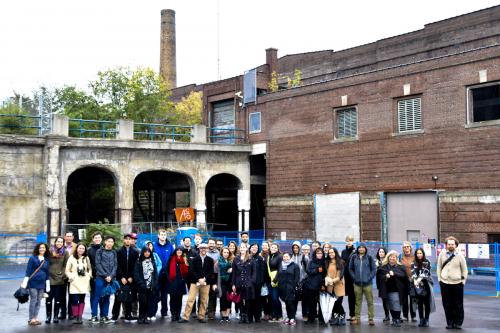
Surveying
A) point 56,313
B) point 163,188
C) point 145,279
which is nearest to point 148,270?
point 145,279

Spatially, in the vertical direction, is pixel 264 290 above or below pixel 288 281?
below

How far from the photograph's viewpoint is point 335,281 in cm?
1307

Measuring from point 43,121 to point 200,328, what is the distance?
71.9ft

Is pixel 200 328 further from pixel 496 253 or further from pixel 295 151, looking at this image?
pixel 295 151

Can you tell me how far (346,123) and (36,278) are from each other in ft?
69.5

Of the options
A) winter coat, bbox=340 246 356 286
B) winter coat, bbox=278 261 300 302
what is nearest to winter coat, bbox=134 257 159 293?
winter coat, bbox=278 261 300 302

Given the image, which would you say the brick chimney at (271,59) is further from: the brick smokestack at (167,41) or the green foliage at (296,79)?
the brick smokestack at (167,41)

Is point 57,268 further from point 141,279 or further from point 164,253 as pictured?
point 164,253

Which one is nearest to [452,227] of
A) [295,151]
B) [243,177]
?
[295,151]

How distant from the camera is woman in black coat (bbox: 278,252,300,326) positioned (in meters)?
13.2

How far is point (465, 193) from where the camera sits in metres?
26.0

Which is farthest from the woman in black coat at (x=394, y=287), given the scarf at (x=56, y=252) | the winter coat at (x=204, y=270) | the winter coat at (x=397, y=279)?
the scarf at (x=56, y=252)

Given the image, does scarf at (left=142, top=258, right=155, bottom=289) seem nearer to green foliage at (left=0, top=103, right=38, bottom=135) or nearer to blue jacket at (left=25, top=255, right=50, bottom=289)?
blue jacket at (left=25, top=255, right=50, bottom=289)

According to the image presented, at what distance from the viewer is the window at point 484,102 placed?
2530 centimetres
